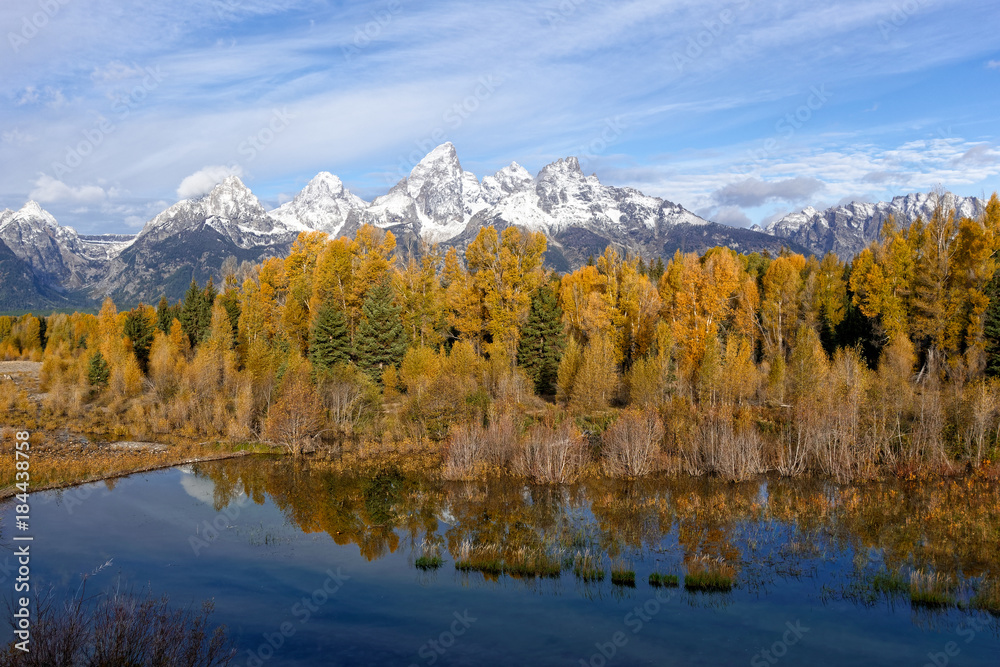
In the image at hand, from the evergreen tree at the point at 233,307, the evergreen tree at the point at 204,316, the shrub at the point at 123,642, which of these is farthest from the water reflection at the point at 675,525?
the evergreen tree at the point at 204,316

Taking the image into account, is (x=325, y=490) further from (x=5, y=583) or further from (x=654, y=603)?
(x=654, y=603)

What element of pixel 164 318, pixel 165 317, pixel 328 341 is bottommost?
pixel 328 341

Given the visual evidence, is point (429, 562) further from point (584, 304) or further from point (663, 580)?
point (584, 304)

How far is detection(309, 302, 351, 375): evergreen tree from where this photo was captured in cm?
5928

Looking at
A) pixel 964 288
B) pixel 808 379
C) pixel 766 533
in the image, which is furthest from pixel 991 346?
pixel 766 533

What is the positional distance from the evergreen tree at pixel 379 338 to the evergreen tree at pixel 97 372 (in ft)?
95.4

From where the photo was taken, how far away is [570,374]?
55.3 m

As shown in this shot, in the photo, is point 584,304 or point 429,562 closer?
point 429,562

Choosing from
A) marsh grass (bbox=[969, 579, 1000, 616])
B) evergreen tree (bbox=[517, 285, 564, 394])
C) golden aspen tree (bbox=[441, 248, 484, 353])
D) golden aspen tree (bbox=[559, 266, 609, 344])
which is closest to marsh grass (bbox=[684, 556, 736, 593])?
marsh grass (bbox=[969, 579, 1000, 616])

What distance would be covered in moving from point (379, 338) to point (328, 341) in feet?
15.7

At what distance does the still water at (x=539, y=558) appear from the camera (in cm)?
1939

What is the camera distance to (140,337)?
8400 centimetres

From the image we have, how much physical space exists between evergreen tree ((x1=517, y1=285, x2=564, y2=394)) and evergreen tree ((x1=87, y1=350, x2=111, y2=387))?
43939 mm

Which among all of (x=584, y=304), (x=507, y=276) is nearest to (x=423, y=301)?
(x=507, y=276)
